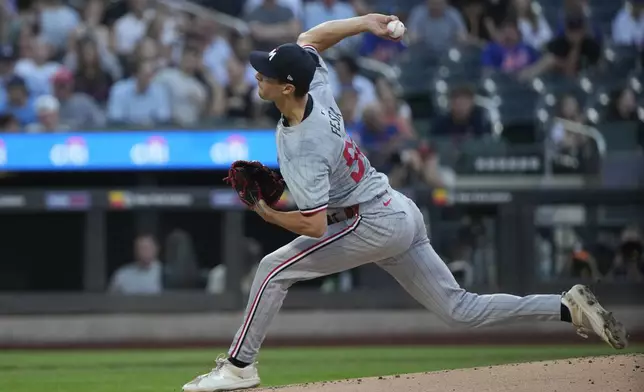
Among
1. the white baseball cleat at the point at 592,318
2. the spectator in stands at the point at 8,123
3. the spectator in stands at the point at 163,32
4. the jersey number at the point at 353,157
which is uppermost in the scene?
the spectator in stands at the point at 163,32

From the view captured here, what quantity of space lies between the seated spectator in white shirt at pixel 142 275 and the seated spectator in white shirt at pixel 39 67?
208 centimetres

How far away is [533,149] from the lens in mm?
10648

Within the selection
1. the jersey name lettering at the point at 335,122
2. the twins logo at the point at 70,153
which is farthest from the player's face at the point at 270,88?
the twins logo at the point at 70,153

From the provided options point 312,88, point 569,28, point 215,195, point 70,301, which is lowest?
point 70,301

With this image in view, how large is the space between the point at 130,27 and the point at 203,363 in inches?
204

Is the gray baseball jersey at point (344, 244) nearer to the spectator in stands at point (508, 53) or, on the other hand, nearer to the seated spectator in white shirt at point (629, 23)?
the spectator in stands at point (508, 53)

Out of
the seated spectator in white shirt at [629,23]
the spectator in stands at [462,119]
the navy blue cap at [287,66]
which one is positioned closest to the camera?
the navy blue cap at [287,66]

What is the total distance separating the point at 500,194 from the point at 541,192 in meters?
0.38

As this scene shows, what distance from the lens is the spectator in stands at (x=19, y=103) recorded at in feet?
36.6

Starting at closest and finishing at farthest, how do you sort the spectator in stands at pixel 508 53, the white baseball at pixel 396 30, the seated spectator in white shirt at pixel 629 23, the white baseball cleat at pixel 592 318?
the white baseball cleat at pixel 592 318 < the white baseball at pixel 396 30 < the spectator in stands at pixel 508 53 < the seated spectator in white shirt at pixel 629 23

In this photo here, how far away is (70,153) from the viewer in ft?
34.6

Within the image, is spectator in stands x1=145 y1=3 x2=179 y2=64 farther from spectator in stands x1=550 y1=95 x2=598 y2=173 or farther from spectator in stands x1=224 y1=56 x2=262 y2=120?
spectator in stands x1=550 y1=95 x2=598 y2=173

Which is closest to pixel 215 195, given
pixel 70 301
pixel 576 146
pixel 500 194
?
pixel 70 301

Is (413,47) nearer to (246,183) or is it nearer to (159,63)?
(159,63)
